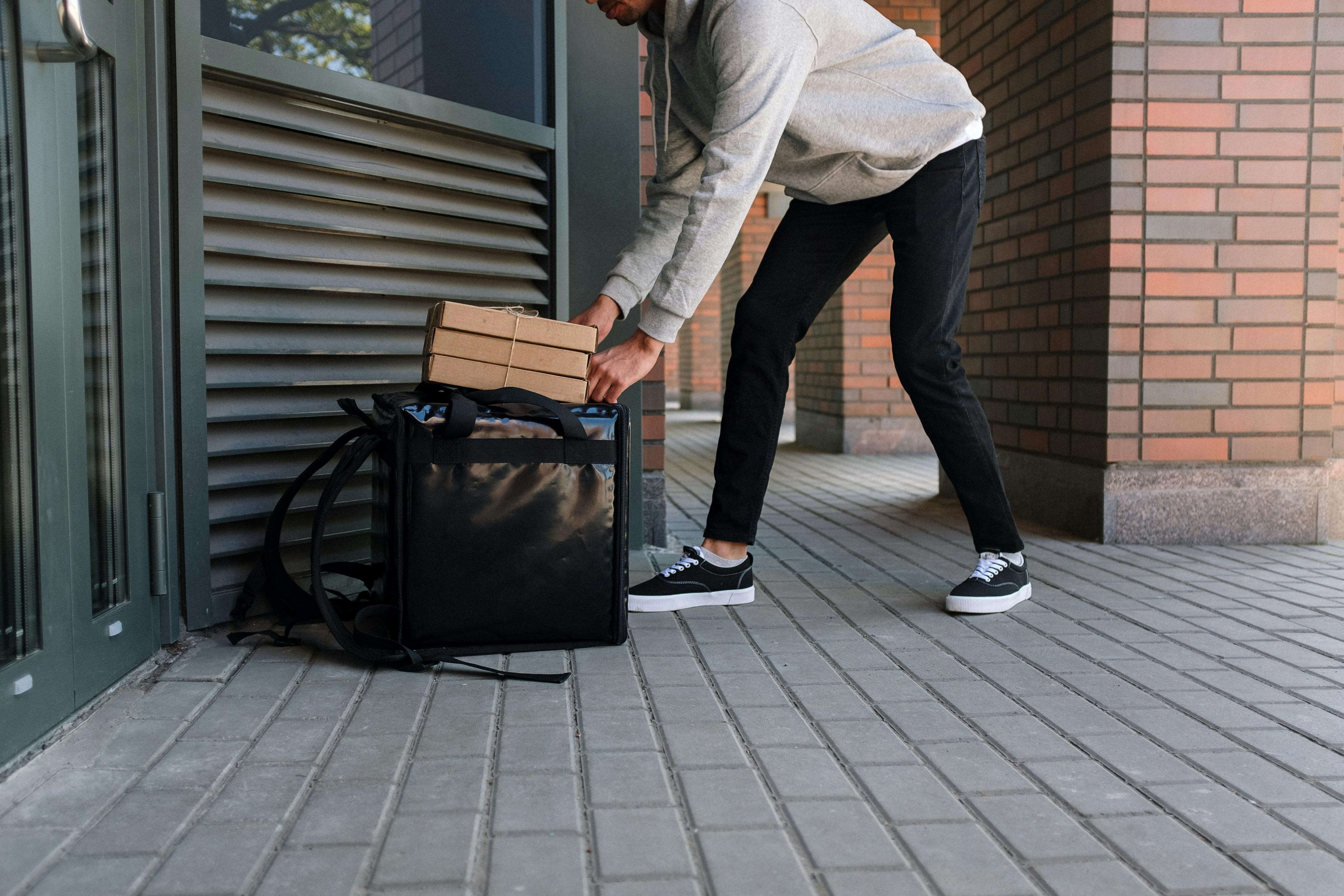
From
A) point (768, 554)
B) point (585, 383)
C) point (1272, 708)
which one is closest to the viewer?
point (1272, 708)

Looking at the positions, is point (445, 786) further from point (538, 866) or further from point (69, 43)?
point (69, 43)

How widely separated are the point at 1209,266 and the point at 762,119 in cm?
216

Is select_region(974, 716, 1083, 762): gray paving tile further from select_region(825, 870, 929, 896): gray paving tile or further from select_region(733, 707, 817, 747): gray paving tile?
select_region(825, 870, 929, 896): gray paving tile

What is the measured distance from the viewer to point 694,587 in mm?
2695

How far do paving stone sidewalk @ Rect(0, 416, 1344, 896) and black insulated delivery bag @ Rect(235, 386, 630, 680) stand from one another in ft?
0.26

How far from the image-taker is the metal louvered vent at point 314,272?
7.97 feet

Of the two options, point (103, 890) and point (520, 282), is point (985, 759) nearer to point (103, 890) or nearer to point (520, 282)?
point (103, 890)

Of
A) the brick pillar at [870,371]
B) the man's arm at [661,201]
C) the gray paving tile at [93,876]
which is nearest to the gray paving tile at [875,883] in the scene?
the gray paving tile at [93,876]

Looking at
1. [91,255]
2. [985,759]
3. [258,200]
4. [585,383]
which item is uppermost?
[258,200]

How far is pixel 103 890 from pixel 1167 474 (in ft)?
11.1

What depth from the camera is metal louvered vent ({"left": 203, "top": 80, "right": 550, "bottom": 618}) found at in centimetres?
243

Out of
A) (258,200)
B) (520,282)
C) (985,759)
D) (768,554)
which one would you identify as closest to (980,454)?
(768,554)

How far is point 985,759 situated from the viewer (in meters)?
1.67

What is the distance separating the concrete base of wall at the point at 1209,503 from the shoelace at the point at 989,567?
110 centimetres
